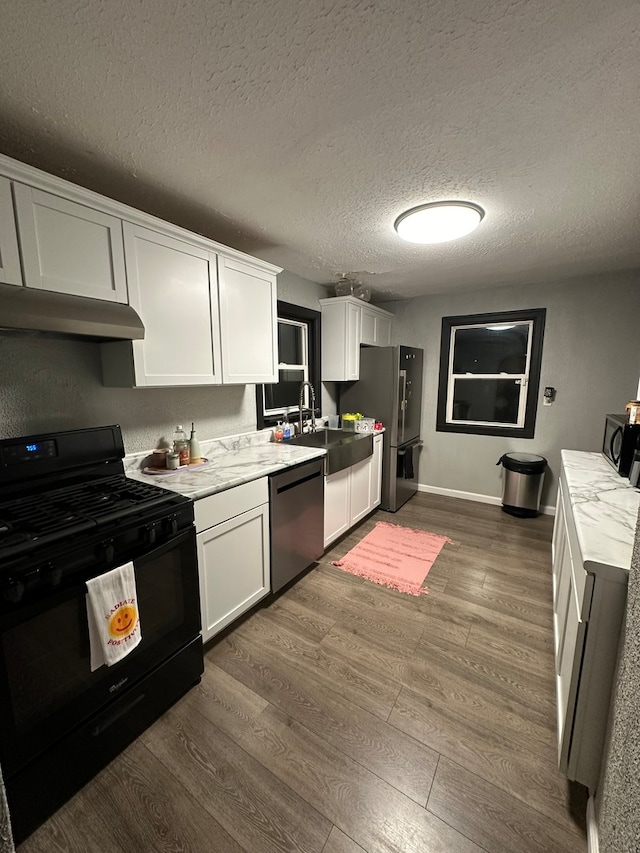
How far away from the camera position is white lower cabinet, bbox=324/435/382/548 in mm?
2797

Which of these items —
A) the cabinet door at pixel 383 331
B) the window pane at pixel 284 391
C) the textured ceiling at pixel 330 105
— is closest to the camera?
the textured ceiling at pixel 330 105

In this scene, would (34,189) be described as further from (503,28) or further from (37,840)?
(37,840)

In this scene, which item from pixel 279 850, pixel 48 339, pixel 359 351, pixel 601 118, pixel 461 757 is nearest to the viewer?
→ pixel 279 850

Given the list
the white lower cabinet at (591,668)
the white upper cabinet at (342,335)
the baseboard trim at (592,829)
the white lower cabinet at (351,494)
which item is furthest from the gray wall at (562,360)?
the baseboard trim at (592,829)

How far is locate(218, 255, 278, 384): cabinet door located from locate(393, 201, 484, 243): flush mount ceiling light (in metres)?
0.98

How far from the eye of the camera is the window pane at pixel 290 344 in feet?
10.6

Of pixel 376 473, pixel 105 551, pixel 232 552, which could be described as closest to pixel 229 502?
pixel 232 552

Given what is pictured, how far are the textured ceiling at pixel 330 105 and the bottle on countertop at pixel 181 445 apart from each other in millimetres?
1311

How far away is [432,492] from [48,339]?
158 inches

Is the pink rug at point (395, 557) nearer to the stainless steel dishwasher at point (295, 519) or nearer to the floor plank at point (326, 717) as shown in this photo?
the stainless steel dishwasher at point (295, 519)

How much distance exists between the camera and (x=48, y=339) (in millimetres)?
1665

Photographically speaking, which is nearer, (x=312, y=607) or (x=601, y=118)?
(x=601, y=118)

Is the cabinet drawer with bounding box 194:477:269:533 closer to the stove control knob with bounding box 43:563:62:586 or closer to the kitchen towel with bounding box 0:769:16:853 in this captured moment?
the stove control knob with bounding box 43:563:62:586

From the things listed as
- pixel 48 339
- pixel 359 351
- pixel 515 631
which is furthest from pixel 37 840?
pixel 359 351
